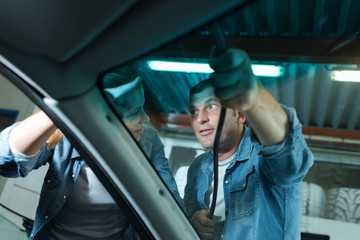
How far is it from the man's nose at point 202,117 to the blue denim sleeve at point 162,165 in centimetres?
13

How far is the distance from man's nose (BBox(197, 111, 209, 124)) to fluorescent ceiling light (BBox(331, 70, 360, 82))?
8.82 ft

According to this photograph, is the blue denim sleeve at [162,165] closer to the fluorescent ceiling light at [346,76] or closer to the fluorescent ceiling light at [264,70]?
the fluorescent ceiling light at [264,70]

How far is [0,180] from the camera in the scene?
16.4ft

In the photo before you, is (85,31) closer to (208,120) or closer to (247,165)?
(208,120)

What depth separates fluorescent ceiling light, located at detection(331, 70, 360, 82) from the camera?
3223mm

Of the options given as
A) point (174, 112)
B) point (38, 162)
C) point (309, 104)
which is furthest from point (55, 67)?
point (309, 104)

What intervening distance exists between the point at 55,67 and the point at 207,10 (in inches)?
10.7

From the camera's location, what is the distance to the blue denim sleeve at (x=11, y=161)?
1.21m

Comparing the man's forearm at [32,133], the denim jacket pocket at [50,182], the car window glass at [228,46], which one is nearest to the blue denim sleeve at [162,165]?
the car window glass at [228,46]

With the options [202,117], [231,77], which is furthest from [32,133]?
[231,77]

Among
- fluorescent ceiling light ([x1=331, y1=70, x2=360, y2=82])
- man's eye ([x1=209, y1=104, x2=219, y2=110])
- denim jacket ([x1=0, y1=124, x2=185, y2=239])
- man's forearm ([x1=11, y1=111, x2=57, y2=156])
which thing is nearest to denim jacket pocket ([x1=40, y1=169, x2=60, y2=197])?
denim jacket ([x1=0, y1=124, x2=185, y2=239])

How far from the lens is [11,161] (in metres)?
1.24

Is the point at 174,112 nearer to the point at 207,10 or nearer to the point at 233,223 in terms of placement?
the point at 233,223

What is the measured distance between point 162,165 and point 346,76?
3149mm
